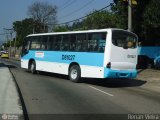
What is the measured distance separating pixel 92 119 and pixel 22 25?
11278 cm

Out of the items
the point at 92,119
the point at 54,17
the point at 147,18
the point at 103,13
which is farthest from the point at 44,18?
the point at 92,119

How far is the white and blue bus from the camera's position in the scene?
1908 cm

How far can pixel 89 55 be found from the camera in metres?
20.2

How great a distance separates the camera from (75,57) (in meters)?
21.4

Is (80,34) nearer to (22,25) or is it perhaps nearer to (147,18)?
(147,18)

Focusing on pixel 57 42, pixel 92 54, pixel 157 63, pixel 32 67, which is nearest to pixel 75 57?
pixel 92 54

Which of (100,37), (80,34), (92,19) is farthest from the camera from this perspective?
(92,19)

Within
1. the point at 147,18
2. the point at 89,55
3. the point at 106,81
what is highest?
the point at 147,18

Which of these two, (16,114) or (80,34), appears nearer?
(16,114)

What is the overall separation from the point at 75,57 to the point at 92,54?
1654mm

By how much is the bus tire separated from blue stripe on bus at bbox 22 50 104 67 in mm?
368

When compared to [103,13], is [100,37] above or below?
below

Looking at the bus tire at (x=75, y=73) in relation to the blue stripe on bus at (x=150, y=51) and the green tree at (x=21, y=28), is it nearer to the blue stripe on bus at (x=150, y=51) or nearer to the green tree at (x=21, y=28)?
the blue stripe on bus at (x=150, y=51)

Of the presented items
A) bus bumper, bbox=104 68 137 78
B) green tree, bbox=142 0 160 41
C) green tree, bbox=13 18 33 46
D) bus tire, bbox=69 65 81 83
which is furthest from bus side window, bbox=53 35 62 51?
green tree, bbox=13 18 33 46
